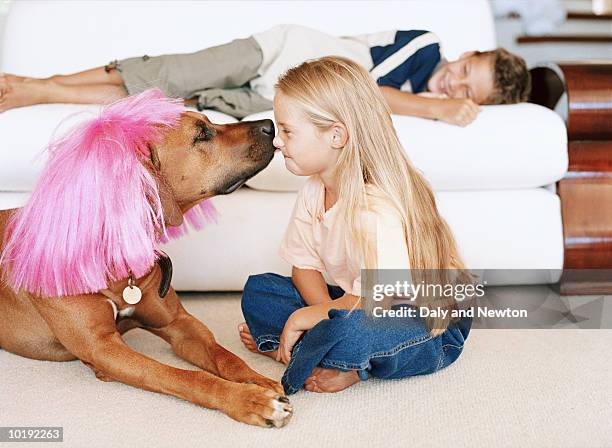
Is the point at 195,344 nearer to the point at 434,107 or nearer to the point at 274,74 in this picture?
the point at 434,107

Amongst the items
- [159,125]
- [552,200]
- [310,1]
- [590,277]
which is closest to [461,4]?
[310,1]

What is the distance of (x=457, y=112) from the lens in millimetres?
2119

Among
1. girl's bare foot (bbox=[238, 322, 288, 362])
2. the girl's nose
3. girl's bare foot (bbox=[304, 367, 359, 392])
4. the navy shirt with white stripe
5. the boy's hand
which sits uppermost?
the girl's nose

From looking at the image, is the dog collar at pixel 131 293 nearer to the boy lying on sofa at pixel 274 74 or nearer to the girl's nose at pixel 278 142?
the girl's nose at pixel 278 142

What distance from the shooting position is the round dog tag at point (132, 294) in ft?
5.03

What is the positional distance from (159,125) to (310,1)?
1.45 m

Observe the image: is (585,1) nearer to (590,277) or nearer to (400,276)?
(590,277)

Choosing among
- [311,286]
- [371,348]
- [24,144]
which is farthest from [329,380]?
[24,144]

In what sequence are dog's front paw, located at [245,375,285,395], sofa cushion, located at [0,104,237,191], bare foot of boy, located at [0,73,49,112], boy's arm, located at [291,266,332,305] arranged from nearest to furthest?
dog's front paw, located at [245,375,285,395]
boy's arm, located at [291,266,332,305]
sofa cushion, located at [0,104,237,191]
bare foot of boy, located at [0,73,49,112]

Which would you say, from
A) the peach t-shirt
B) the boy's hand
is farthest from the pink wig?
the boy's hand

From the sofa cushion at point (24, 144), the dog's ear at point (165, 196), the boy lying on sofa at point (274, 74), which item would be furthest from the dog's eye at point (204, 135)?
the boy lying on sofa at point (274, 74)

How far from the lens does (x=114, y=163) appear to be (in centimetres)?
138

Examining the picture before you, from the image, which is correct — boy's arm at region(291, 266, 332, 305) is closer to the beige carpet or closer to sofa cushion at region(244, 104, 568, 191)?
the beige carpet

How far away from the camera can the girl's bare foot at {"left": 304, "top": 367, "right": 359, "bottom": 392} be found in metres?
1.48
